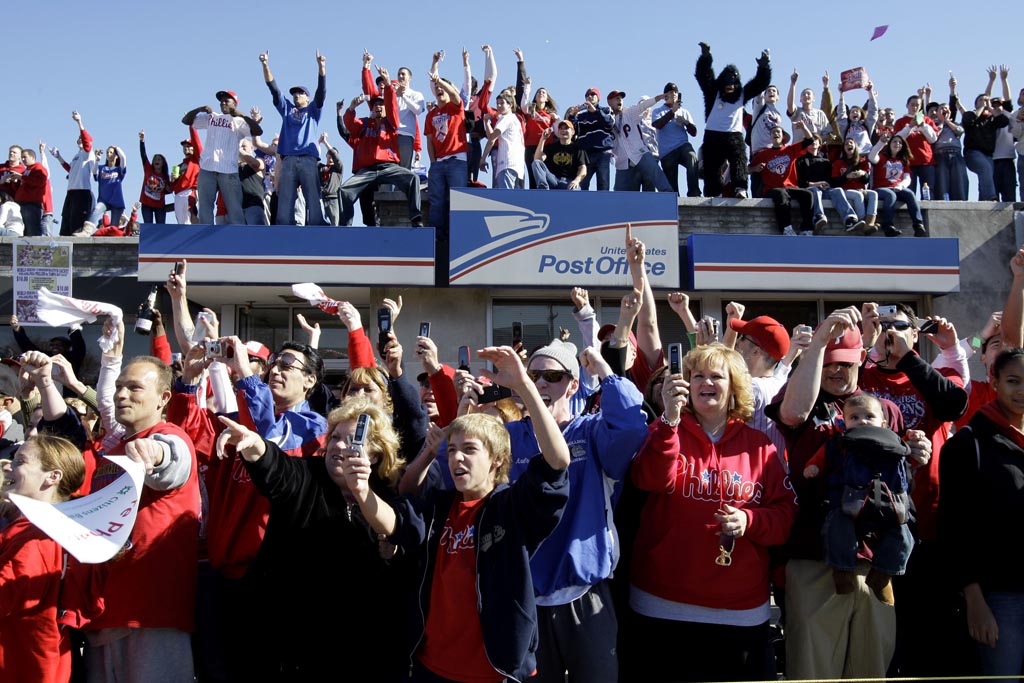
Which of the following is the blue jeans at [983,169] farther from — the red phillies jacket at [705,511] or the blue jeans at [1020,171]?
the red phillies jacket at [705,511]

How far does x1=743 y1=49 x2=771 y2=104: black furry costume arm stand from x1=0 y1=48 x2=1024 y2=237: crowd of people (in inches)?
0.7

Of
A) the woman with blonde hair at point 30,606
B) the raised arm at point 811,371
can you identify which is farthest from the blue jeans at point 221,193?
the raised arm at point 811,371

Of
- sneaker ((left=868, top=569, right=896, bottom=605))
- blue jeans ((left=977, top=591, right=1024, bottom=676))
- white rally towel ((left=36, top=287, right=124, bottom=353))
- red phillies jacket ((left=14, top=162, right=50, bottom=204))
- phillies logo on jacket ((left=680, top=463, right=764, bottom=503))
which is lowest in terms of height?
blue jeans ((left=977, top=591, right=1024, bottom=676))

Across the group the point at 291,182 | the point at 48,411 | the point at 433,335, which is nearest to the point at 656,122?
the point at 433,335

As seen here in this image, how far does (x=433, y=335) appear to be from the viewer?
11.5m

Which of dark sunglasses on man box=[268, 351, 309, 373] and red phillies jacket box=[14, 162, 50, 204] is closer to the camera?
dark sunglasses on man box=[268, 351, 309, 373]

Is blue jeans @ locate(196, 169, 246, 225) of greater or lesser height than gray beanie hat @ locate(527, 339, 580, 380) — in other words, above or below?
above

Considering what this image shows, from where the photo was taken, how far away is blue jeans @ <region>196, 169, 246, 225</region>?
445 inches

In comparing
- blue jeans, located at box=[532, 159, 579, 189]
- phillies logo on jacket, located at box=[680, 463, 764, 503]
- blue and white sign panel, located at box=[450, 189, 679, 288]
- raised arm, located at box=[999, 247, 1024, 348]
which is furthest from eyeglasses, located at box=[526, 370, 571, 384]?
blue jeans, located at box=[532, 159, 579, 189]

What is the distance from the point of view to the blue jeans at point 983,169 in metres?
12.7

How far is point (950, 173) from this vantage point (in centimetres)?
1280

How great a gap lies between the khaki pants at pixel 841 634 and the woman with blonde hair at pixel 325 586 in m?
1.62

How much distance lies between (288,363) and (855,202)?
992 cm

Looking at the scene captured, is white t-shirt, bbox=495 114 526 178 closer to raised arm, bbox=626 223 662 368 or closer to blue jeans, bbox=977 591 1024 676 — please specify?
raised arm, bbox=626 223 662 368
